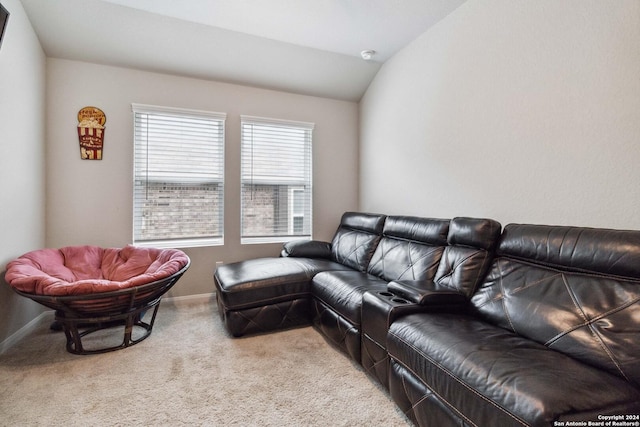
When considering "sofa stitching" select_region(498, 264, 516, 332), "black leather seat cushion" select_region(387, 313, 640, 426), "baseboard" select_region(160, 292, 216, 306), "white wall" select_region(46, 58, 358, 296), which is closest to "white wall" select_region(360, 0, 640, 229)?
"sofa stitching" select_region(498, 264, 516, 332)

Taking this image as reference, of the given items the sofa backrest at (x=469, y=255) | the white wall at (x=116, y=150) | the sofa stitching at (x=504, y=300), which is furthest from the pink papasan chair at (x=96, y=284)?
the sofa stitching at (x=504, y=300)

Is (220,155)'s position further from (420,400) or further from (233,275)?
(420,400)

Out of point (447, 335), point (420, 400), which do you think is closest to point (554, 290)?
point (447, 335)

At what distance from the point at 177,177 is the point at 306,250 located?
1.65 metres

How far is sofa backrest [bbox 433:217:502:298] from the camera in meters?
1.91

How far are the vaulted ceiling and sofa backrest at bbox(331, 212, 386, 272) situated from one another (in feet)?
5.95

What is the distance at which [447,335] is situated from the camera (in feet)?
4.53

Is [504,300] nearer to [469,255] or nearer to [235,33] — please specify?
[469,255]

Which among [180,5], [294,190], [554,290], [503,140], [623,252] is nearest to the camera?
[623,252]

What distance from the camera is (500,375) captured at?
1070 millimetres

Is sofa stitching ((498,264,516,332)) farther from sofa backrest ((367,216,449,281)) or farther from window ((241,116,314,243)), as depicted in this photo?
window ((241,116,314,243))

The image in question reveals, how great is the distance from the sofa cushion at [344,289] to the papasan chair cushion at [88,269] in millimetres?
1161

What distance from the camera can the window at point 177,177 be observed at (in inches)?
123

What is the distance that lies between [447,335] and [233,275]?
1798 mm
